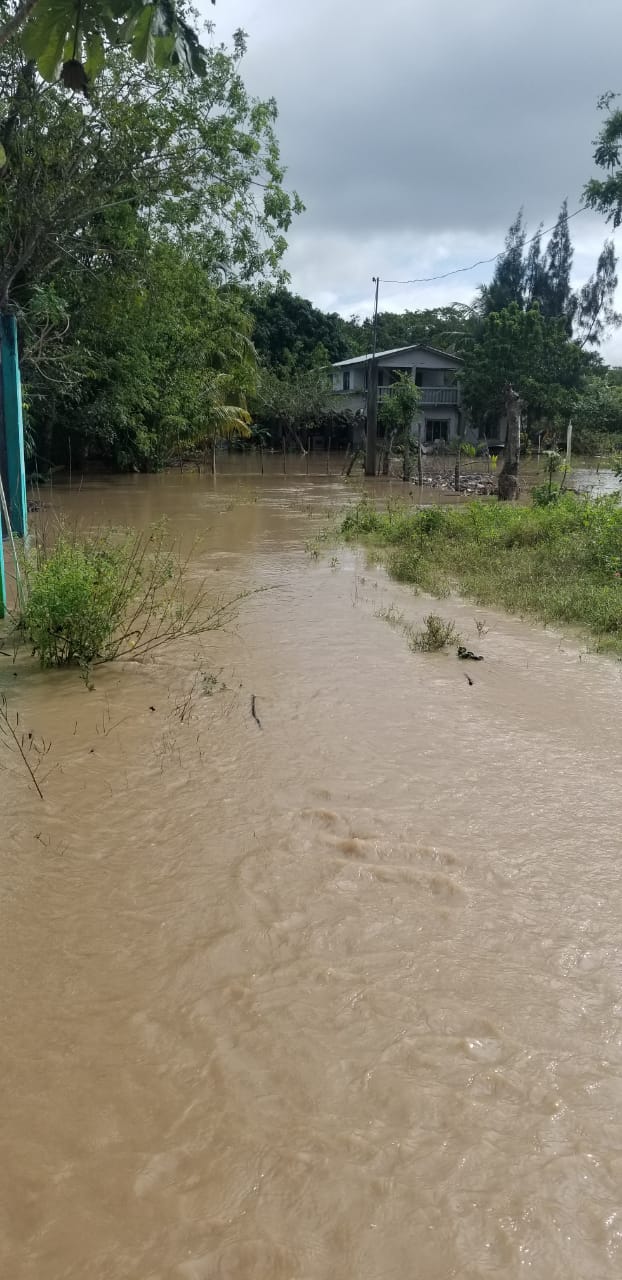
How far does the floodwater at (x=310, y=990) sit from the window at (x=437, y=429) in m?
39.7

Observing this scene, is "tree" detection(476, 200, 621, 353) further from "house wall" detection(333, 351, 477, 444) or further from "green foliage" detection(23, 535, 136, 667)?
"green foliage" detection(23, 535, 136, 667)

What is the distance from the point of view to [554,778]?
15.9 ft

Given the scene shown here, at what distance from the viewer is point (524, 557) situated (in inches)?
440

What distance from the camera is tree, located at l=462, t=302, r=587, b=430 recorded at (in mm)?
38875

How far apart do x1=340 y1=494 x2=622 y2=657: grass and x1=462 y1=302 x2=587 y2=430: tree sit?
1066 inches

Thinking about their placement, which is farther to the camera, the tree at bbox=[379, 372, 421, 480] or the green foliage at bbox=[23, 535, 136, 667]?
the tree at bbox=[379, 372, 421, 480]

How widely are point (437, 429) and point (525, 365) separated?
6093 mm

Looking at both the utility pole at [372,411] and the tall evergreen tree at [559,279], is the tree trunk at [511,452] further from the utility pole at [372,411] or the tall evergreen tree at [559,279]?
the tall evergreen tree at [559,279]

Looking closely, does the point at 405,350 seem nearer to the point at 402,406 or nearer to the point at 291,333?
the point at 291,333

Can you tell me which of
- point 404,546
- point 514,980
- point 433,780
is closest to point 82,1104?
point 514,980

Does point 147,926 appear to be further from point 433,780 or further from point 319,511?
point 319,511

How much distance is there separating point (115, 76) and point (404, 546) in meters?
9.08

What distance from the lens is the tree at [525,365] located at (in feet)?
128

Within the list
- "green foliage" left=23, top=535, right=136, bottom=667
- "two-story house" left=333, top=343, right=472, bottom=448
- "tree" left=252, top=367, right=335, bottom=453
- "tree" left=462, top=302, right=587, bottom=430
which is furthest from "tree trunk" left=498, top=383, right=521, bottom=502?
"two-story house" left=333, top=343, right=472, bottom=448
